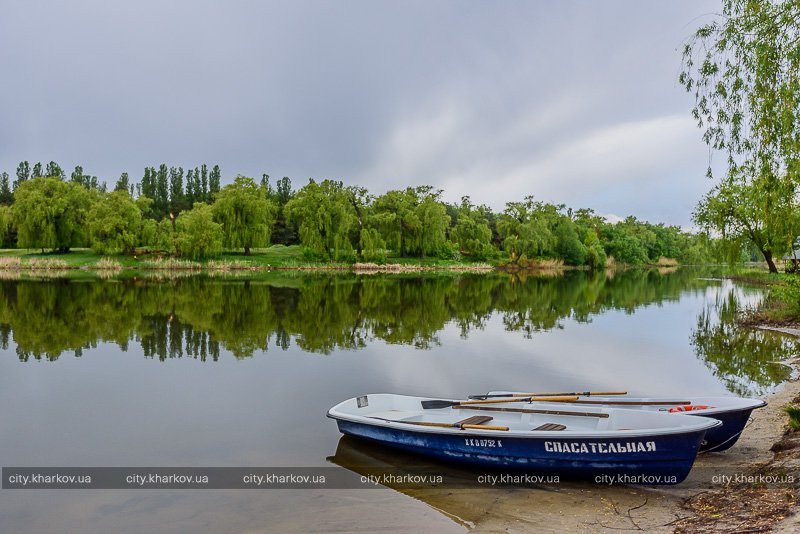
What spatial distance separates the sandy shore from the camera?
572 centimetres

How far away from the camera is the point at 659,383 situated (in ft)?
44.4

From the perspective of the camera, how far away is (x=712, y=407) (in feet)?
26.6

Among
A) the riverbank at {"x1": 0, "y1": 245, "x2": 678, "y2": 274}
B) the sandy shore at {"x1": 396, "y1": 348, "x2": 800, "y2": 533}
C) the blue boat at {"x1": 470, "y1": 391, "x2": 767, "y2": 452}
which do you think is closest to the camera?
the sandy shore at {"x1": 396, "y1": 348, "x2": 800, "y2": 533}

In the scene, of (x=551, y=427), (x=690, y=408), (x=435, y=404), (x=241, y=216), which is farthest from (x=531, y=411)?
(x=241, y=216)

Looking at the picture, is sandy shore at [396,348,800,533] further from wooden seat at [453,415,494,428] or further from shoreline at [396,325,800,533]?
wooden seat at [453,415,494,428]

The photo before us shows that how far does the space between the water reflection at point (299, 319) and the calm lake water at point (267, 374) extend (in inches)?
4.9

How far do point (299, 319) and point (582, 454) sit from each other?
57.1 feet

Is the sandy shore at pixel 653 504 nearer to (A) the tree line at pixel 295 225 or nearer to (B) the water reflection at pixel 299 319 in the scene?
(B) the water reflection at pixel 299 319

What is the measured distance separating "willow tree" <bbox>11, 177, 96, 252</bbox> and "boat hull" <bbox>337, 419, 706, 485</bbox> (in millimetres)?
64882

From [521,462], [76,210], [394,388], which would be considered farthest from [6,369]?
[76,210]

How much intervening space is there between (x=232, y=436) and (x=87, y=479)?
2.29m

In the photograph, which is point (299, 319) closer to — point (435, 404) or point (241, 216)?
point (435, 404)

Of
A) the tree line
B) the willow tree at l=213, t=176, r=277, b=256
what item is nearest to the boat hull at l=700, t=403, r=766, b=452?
the tree line

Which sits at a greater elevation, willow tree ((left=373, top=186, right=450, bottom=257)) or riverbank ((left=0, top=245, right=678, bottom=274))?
willow tree ((left=373, top=186, right=450, bottom=257))
